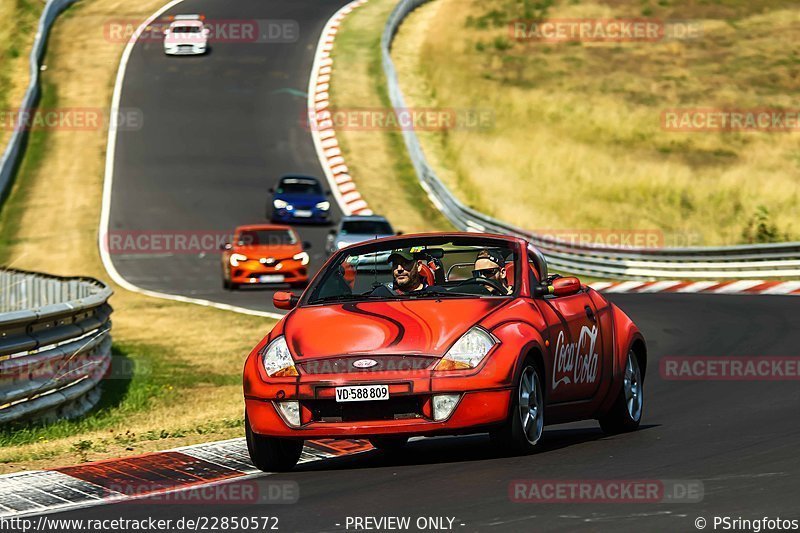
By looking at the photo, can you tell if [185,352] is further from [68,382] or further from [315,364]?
[315,364]

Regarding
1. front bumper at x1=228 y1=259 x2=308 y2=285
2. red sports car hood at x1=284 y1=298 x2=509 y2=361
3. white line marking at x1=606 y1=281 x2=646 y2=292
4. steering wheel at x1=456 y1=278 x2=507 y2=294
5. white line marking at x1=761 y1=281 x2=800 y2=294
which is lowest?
white line marking at x1=606 y1=281 x2=646 y2=292

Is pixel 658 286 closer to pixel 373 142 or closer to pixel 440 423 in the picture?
pixel 373 142

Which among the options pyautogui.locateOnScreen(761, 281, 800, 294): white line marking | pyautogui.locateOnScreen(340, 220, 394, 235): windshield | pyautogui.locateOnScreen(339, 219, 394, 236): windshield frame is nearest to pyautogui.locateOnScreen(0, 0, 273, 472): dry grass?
pyautogui.locateOnScreen(339, 219, 394, 236): windshield frame

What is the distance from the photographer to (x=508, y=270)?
10.2 metres

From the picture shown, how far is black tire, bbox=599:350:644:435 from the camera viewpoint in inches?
433

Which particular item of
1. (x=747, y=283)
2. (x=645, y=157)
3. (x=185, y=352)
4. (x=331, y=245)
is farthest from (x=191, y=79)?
(x=185, y=352)

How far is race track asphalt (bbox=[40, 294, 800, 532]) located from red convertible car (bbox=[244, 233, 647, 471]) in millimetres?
274

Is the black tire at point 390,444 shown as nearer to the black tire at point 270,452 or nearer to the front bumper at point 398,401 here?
the black tire at point 270,452

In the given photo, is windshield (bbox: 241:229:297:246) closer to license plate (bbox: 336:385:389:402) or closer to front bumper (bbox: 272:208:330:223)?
front bumper (bbox: 272:208:330:223)

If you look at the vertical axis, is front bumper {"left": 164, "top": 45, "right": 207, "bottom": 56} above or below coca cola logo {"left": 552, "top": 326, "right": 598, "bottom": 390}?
above

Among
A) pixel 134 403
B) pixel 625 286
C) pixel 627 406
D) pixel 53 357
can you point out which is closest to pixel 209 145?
pixel 625 286

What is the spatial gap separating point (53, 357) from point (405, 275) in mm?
4238

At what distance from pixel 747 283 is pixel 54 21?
38.8 m

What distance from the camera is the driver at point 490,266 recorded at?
33.8 ft
